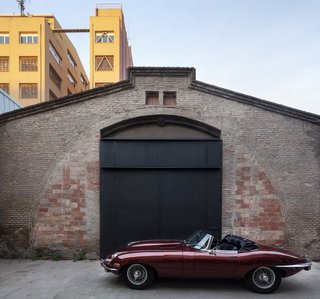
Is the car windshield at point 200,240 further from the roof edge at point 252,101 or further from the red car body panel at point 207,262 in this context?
the roof edge at point 252,101

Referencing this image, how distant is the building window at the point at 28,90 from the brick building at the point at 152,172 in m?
25.0

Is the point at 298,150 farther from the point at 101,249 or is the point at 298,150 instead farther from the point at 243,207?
the point at 101,249

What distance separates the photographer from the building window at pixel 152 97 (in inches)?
394

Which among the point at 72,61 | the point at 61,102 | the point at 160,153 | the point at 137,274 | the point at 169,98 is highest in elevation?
the point at 72,61

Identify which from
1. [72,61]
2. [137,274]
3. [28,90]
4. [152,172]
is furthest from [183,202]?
[72,61]

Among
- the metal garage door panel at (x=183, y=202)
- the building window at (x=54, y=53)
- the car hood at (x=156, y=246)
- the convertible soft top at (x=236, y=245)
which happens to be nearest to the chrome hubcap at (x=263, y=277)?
the convertible soft top at (x=236, y=245)

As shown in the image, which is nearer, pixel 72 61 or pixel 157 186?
pixel 157 186

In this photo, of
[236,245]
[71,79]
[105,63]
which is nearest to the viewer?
[236,245]

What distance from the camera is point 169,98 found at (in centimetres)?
1005

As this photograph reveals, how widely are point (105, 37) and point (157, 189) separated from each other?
29017 millimetres

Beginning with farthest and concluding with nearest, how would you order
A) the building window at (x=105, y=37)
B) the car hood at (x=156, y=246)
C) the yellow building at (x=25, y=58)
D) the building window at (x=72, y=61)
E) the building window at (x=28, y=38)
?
1. the building window at (x=72, y=61)
2. the building window at (x=105, y=37)
3. the building window at (x=28, y=38)
4. the yellow building at (x=25, y=58)
5. the car hood at (x=156, y=246)

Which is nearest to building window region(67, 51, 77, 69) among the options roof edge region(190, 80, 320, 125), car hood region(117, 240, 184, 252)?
roof edge region(190, 80, 320, 125)

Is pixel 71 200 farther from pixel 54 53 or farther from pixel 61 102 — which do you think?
pixel 54 53

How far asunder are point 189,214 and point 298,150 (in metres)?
4.06
